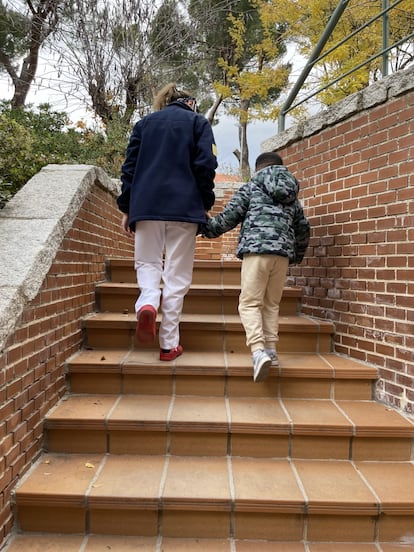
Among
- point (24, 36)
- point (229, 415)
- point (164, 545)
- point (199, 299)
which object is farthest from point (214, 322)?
point (24, 36)

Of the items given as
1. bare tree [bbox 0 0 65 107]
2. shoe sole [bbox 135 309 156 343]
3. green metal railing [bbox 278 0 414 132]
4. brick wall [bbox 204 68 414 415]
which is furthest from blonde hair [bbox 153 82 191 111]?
bare tree [bbox 0 0 65 107]

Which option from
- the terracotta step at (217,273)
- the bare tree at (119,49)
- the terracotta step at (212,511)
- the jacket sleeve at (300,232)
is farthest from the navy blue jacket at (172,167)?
the bare tree at (119,49)

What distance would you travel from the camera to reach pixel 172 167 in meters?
2.76

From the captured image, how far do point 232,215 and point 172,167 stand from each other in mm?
532

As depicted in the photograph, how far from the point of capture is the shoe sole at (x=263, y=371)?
100 inches

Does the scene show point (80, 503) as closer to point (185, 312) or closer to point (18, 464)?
point (18, 464)

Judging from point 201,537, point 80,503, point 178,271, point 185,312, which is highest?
point 178,271

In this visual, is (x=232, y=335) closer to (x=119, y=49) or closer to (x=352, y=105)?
(x=352, y=105)

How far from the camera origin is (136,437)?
2385 mm

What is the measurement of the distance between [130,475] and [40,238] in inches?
54.6

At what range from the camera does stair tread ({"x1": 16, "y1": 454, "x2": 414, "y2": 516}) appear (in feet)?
6.57

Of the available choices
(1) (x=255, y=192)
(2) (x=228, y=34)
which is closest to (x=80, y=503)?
(1) (x=255, y=192)

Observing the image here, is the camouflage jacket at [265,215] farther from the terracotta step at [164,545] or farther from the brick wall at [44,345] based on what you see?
the terracotta step at [164,545]

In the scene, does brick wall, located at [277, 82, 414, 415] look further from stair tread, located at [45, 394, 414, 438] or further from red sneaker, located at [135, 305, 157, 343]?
red sneaker, located at [135, 305, 157, 343]
